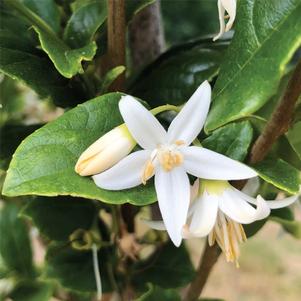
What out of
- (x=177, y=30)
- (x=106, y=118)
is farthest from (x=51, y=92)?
(x=177, y=30)

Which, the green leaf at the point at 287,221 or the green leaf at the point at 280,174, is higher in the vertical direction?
the green leaf at the point at 280,174

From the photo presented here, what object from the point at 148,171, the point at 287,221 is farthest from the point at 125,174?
the point at 287,221

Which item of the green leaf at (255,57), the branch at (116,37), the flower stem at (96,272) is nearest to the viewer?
the green leaf at (255,57)

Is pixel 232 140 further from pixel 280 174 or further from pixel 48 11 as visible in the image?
pixel 48 11

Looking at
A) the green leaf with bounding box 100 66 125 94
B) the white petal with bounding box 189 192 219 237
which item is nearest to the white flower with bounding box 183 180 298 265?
the white petal with bounding box 189 192 219 237

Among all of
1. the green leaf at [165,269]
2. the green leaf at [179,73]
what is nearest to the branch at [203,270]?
the green leaf at [165,269]

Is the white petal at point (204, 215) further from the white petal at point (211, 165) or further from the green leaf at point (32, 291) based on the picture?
the green leaf at point (32, 291)

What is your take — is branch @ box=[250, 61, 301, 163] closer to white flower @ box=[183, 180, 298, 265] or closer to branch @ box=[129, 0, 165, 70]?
white flower @ box=[183, 180, 298, 265]
